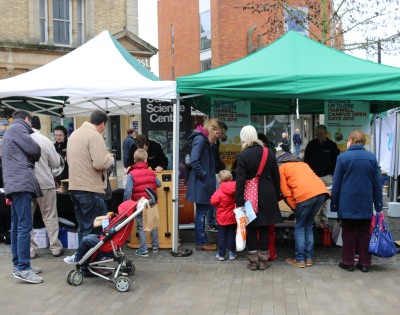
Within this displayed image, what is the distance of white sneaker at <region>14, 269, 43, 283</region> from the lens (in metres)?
5.41

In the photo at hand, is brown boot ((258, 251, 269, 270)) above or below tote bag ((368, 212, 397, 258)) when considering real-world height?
below

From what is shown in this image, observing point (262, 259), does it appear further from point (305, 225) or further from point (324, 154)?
point (324, 154)

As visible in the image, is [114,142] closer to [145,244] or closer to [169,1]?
[169,1]

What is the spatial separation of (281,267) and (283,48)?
306 cm

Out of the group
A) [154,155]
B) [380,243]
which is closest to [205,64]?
[154,155]

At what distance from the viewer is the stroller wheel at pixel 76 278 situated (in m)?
5.31

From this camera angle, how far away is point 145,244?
6.54 m

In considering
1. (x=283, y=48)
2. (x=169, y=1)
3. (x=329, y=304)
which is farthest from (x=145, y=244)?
(x=169, y=1)

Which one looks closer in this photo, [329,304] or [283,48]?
[329,304]

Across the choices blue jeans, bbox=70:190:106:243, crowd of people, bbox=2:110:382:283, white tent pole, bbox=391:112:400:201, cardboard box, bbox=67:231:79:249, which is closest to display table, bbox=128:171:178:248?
crowd of people, bbox=2:110:382:283

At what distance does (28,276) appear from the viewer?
5422mm

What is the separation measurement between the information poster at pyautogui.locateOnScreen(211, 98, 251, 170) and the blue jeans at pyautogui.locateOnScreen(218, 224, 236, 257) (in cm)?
220

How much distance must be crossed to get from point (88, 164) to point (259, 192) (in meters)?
2.09

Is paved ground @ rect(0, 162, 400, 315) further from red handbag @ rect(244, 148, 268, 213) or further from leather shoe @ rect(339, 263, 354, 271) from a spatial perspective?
red handbag @ rect(244, 148, 268, 213)
